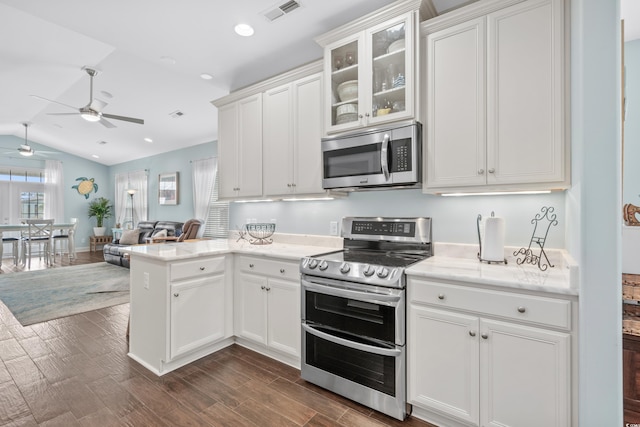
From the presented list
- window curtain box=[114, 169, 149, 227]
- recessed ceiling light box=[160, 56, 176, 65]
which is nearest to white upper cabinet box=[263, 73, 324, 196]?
recessed ceiling light box=[160, 56, 176, 65]

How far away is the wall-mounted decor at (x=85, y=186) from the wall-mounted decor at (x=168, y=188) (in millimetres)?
3394

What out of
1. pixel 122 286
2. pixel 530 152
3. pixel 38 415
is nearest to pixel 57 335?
pixel 38 415

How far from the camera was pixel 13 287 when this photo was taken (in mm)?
5047

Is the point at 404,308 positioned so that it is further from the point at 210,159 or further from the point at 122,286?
the point at 210,159

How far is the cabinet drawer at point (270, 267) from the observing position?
2457 mm

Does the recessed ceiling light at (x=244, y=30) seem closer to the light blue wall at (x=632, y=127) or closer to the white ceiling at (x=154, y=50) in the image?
the white ceiling at (x=154, y=50)

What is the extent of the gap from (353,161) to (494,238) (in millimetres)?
1119

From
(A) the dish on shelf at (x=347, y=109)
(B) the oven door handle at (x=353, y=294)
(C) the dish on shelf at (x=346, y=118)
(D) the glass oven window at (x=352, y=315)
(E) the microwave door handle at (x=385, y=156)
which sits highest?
(A) the dish on shelf at (x=347, y=109)

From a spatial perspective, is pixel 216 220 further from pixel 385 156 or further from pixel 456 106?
pixel 456 106

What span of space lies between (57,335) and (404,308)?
3.51 metres

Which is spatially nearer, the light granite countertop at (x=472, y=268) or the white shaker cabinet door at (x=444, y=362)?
the light granite countertop at (x=472, y=268)

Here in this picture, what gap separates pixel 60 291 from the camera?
4809 mm

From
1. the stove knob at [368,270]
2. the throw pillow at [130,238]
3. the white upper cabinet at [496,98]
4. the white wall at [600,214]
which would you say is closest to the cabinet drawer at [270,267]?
the stove knob at [368,270]

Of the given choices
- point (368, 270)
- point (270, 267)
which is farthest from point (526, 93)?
point (270, 267)
